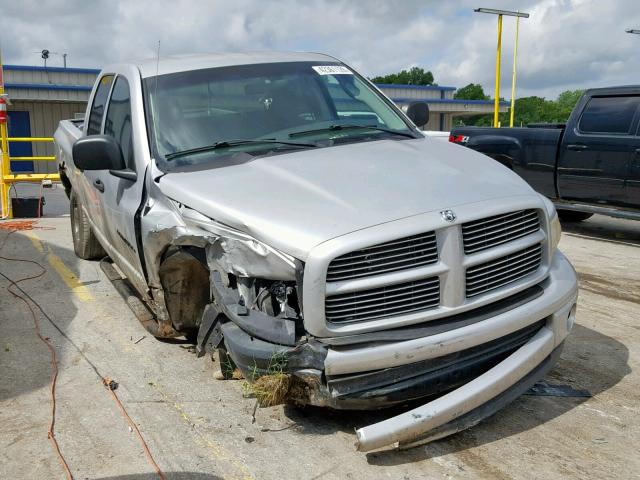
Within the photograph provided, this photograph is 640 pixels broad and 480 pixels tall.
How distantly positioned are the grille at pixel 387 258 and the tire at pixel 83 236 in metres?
4.68

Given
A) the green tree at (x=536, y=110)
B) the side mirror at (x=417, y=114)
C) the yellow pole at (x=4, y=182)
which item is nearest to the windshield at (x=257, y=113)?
the side mirror at (x=417, y=114)

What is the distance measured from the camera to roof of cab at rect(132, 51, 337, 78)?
485 centimetres

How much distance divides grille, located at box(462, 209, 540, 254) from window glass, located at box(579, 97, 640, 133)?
18.9 feet

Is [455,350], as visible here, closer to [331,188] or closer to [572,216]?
[331,188]

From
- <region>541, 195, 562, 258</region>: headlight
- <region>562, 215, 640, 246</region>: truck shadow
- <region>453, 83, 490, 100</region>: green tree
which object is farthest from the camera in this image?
<region>453, 83, 490, 100</region>: green tree

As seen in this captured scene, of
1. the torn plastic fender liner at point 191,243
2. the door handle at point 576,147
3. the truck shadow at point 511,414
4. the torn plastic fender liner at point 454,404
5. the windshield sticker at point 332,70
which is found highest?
the windshield sticker at point 332,70

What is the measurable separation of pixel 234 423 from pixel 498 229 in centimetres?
171

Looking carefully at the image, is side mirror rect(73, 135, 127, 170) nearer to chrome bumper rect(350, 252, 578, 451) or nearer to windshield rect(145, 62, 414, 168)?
windshield rect(145, 62, 414, 168)

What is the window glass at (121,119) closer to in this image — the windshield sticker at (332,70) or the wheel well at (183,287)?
the wheel well at (183,287)

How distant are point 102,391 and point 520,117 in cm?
8230

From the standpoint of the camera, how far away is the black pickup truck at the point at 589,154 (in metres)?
8.50

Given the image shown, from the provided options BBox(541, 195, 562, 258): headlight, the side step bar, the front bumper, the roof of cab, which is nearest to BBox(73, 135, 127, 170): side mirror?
the roof of cab

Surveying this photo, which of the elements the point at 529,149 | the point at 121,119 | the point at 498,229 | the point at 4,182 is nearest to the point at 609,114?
the point at 529,149

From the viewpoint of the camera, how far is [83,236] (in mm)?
7367
